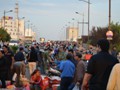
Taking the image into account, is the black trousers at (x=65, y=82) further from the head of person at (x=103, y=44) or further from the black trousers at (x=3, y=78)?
the head of person at (x=103, y=44)

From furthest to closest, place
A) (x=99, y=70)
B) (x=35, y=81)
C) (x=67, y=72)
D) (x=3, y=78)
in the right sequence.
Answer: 1. (x=3, y=78)
2. (x=35, y=81)
3. (x=67, y=72)
4. (x=99, y=70)

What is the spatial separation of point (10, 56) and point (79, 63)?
20.6 ft

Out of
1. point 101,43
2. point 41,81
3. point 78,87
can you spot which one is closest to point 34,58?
point 41,81

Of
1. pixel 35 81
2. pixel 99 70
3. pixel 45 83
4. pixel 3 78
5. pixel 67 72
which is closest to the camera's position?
pixel 99 70

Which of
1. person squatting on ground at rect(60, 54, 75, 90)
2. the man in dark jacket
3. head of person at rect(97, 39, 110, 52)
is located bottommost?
person squatting on ground at rect(60, 54, 75, 90)

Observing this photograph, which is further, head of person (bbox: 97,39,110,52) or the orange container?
the orange container

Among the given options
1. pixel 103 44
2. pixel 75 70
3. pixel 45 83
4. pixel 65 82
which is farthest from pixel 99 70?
pixel 45 83

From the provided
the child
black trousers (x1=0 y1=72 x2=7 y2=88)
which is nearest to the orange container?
the child

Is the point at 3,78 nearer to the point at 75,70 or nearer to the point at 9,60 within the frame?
the point at 9,60

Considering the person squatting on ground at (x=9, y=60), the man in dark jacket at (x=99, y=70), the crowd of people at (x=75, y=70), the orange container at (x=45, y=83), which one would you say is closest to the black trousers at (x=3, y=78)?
the crowd of people at (x=75, y=70)

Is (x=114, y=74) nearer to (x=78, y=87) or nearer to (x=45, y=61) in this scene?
(x=78, y=87)

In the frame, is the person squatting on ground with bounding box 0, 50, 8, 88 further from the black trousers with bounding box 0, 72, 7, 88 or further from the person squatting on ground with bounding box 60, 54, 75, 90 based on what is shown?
the person squatting on ground with bounding box 60, 54, 75, 90

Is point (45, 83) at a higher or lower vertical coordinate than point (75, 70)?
lower

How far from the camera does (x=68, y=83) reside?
14.9 meters
